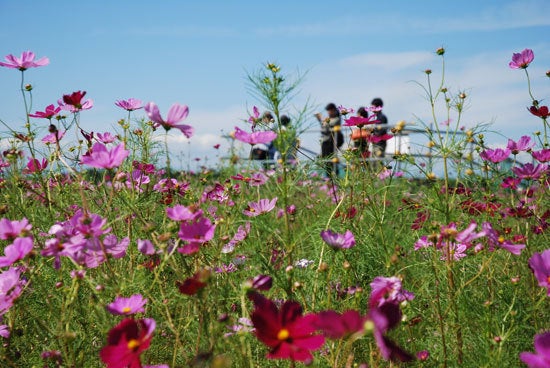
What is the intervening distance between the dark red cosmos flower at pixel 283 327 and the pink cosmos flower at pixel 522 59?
164 centimetres

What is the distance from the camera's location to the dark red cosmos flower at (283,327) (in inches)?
28.4

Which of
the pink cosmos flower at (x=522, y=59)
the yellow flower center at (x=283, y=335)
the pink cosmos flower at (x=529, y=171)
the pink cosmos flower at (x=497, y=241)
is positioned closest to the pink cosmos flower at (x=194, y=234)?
the yellow flower center at (x=283, y=335)

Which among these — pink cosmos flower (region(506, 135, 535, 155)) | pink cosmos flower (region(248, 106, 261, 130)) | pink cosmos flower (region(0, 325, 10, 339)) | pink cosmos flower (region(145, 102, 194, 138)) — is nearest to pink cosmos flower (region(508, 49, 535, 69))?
pink cosmos flower (region(506, 135, 535, 155))

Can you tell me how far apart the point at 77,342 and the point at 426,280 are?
3.14ft

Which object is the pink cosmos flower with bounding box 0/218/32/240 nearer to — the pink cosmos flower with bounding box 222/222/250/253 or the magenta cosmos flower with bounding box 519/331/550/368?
the pink cosmos flower with bounding box 222/222/250/253

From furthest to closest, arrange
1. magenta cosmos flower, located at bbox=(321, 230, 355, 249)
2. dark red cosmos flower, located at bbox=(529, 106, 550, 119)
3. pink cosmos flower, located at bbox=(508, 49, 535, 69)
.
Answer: pink cosmos flower, located at bbox=(508, 49, 535, 69), dark red cosmos flower, located at bbox=(529, 106, 550, 119), magenta cosmos flower, located at bbox=(321, 230, 355, 249)

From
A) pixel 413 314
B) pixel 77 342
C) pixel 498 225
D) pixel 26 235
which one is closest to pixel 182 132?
pixel 26 235

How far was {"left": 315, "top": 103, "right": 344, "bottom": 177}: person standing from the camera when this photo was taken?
186cm

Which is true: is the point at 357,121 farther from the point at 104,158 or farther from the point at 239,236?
the point at 104,158

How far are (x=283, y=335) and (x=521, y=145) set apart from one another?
61.0 inches

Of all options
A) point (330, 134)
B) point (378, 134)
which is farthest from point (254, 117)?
point (378, 134)

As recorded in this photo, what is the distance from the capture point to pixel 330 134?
2510mm

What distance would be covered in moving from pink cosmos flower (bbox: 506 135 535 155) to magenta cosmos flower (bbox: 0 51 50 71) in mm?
1694

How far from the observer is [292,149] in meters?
1.49
